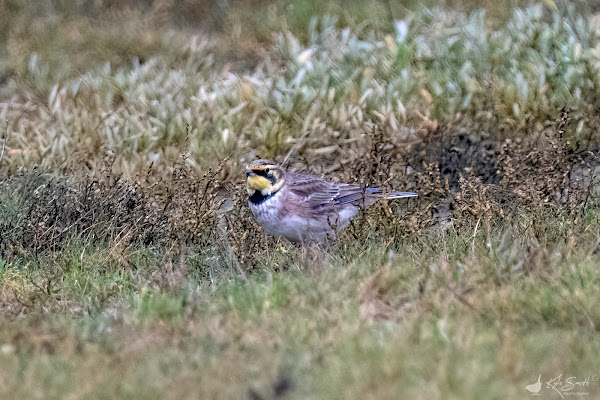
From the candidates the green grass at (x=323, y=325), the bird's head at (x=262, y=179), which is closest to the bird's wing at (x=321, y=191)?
the bird's head at (x=262, y=179)

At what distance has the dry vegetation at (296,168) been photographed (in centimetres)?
404

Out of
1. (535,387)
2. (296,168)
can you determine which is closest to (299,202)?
(296,168)

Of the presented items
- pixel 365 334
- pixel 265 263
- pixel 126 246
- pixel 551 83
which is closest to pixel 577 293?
pixel 365 334

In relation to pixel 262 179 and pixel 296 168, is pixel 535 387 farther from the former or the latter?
pixel 296 168

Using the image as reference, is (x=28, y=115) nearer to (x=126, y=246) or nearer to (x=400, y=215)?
(x=126, y=246)

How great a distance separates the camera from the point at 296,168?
8.00m

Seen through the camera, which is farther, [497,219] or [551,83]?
[551,83]

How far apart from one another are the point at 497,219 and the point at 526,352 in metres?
2.45

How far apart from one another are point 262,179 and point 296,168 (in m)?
1.71

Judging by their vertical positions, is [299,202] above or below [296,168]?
above

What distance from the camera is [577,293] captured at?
4.59 m

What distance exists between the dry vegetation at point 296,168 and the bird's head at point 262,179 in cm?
40

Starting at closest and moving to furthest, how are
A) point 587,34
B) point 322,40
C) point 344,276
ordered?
1. point 344,276
2. point 587,34
3. point 322,40

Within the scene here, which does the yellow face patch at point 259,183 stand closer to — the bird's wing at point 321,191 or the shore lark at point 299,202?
the shore lark at point 299,202
